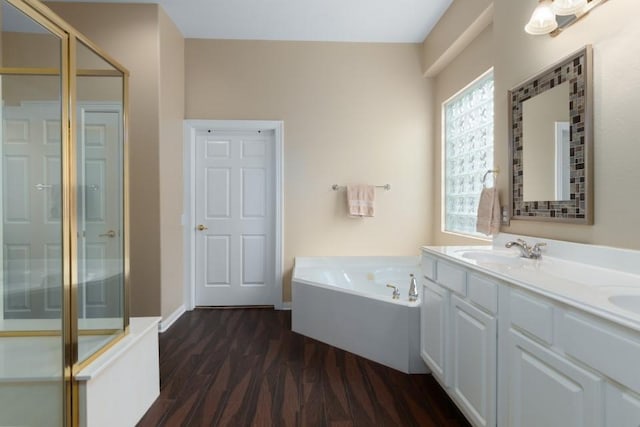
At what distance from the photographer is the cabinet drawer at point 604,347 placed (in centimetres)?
80

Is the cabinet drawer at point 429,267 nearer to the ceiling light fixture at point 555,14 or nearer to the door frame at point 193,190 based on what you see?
the ceiling light fixture at point 555,14

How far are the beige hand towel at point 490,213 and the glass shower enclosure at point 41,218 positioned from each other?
2239 mm

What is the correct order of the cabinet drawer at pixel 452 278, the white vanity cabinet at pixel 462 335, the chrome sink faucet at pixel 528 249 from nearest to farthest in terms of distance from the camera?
the white vanity cabinet at pixel 462 335 → the cabinet drawer at pixel 452 278 → the chrome sink faucet at pixel 528 249

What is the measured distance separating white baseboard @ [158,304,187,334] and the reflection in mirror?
3.00 metres

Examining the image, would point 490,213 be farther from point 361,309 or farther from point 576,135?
point 361,309

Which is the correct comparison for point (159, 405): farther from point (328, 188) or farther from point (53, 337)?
point (328, 188)

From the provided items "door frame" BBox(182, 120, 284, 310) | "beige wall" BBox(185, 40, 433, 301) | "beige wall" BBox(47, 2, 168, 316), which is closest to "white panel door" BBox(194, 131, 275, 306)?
"door frame" BBox(182, 120, 284, 310)

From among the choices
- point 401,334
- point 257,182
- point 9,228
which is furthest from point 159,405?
point 257,182

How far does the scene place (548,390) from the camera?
1.08 metres

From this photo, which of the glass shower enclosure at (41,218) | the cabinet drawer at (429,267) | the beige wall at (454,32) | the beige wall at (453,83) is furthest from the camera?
the beige wall at (453,83)

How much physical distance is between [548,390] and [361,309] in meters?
1.53

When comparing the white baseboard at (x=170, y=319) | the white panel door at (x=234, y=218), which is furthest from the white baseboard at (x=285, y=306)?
the white baseboard at (x=170, y=319)

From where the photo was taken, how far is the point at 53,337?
4.62 feet

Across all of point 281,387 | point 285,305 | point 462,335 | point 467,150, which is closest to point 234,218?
point 285,305
